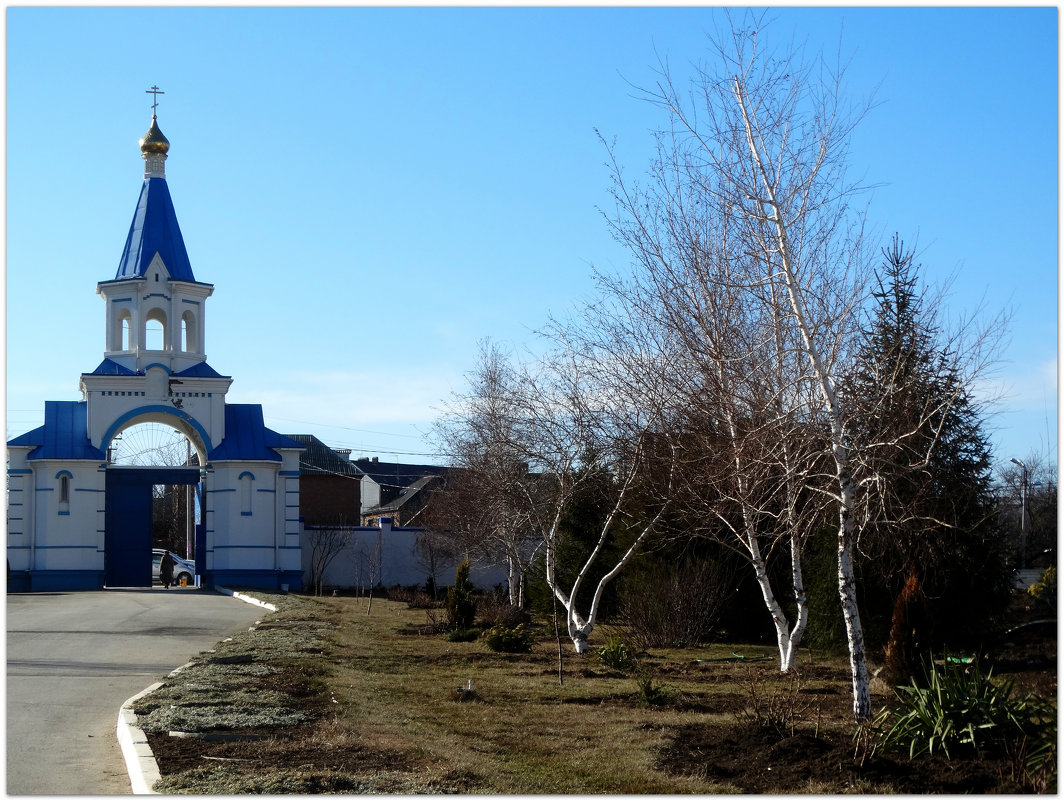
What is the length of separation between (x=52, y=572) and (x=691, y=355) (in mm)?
26789

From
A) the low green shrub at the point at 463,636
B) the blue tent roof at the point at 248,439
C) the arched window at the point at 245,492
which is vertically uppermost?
the blue tent roof at the point at 248,439

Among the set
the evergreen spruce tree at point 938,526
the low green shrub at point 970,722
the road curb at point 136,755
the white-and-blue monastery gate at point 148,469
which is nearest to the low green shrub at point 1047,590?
the evergreen spruce tree at point 938,526

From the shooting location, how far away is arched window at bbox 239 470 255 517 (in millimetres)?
33438

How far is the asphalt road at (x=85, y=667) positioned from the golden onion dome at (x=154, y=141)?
15.1m

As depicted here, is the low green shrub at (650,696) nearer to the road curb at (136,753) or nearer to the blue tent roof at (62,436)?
the road curb at (136,753)

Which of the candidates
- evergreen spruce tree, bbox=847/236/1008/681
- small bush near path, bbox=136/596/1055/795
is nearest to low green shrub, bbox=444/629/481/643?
small bush near path, bbox=136/596/1055/795

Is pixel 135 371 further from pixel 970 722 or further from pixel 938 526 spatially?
pixel 970 722

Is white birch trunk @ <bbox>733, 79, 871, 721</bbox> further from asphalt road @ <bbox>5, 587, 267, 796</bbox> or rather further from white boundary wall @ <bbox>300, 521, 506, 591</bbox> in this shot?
white boundary wall @ <bbox>300, 521, 506, 591</bbox>

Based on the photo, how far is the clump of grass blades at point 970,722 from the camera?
7406 millimetres

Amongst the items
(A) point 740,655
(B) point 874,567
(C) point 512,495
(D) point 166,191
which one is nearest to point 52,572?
(D) point 166,191

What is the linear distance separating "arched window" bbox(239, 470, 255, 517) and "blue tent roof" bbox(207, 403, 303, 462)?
2.03ft

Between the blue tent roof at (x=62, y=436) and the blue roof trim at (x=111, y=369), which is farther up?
the blue roof trim at (x=111, y=369)

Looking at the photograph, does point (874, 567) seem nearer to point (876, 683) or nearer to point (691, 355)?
point (876, 683)

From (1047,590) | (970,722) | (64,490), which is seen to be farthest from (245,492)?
(970,722)
